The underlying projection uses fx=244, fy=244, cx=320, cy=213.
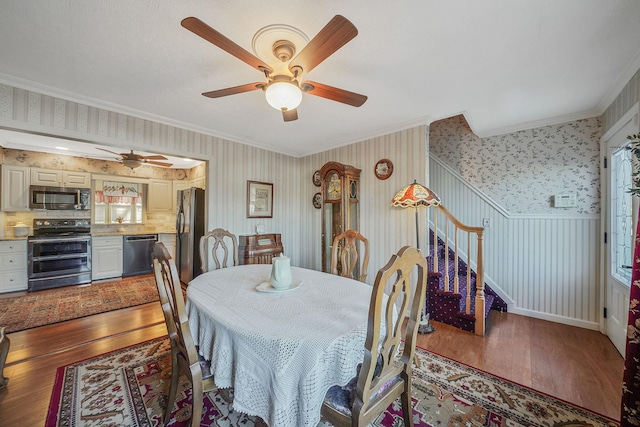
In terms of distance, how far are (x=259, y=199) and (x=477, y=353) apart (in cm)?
327

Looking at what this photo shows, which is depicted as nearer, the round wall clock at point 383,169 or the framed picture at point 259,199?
the round wall clock at point 383,169

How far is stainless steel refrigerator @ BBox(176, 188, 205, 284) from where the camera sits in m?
3.89

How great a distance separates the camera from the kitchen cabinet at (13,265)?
3.70 metres

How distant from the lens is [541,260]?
9.90 feet

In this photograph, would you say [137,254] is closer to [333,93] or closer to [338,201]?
[338,201]

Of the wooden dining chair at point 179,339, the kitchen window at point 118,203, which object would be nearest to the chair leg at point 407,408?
the wooden dining chair at point 179,339

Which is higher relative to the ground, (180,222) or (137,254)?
(180,222)

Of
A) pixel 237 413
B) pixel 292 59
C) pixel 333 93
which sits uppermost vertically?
pixel 292 59

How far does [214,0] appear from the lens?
1283 millimetres

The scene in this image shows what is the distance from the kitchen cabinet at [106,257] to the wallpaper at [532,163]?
242 inches

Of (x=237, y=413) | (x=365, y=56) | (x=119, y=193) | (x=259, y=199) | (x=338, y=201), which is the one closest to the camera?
(x=237, y=413)

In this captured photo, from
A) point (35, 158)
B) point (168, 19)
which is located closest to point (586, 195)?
point (168, 19)

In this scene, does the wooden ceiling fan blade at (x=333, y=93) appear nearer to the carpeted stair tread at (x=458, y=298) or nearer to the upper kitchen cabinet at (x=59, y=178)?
the carpeted stair tread at (x=458, y=298)

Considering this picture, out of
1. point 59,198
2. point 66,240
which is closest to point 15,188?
point 59,198
